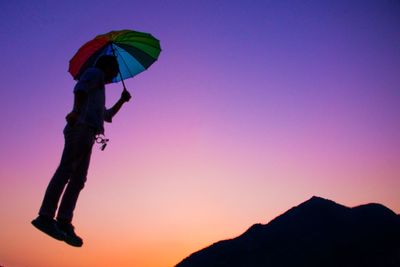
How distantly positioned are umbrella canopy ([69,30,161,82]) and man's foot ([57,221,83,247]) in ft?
9.21

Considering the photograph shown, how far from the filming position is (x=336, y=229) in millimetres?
128625

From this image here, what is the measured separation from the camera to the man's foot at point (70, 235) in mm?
5412

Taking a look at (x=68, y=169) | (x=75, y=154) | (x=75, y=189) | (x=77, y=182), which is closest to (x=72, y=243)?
(x=75, y=189)

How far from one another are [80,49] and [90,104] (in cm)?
200

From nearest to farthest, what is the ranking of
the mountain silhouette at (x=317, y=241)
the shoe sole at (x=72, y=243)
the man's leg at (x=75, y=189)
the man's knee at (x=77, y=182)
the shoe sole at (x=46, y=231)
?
the shoe sole at (x=46, y=231)
the shoe sole at (x=72, y=243)
the man's leg at (x=75, y=189)
the man's knee at (x=77, y=182)
the mountain silhouette at (x=317, y=241)

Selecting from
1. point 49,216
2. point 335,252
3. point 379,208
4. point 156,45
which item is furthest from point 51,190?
point 379,208

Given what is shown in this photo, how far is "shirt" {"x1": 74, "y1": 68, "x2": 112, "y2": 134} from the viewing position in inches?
219

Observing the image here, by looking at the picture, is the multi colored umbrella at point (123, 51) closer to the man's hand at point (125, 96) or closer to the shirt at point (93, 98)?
the man's hand at point (125, 96)

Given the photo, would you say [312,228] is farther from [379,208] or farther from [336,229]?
[379,208]

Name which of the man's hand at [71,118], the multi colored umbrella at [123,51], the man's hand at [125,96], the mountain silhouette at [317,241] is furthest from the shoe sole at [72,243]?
the mountain silhouette at [317,241]

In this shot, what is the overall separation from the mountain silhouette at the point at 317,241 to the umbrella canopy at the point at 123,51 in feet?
376

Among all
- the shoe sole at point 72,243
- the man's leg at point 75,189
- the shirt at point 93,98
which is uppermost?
the shirt at point 93,98

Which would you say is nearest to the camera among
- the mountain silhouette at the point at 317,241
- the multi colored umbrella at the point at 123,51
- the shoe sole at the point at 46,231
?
the shoe sole at the point at 46,231

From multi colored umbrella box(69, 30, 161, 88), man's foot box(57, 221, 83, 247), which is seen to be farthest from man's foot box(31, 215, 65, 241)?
multi colored umbrella box(69, 30, 161, 88)
